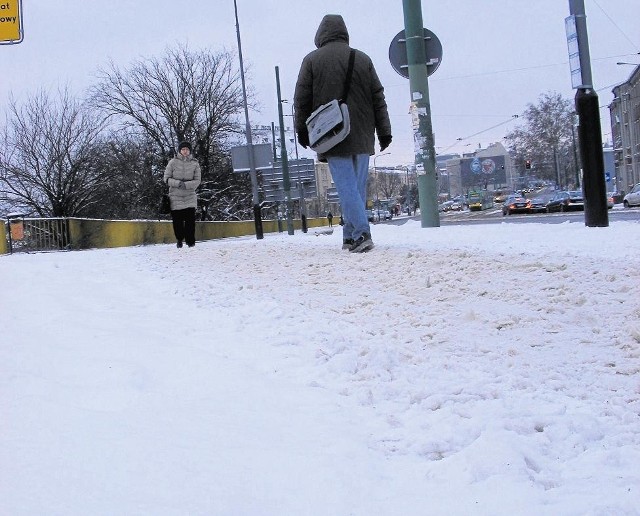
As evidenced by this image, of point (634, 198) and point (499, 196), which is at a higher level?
point (499, 196)

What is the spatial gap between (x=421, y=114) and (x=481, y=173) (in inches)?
4908

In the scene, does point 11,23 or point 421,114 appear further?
point 11,23

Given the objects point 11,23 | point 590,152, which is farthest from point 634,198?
point 11,23

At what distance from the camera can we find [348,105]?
5848 mm

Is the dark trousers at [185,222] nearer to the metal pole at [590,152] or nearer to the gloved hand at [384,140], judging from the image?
the gloved hand at [384,140]

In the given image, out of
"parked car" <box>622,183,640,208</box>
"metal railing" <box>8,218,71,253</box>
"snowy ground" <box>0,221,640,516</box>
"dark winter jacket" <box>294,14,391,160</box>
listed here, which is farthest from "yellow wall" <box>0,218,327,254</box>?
"parked car" <box>622,183,640,208</box>

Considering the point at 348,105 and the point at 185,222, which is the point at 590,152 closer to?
the point at 348,105

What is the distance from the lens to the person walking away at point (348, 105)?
19.0ft

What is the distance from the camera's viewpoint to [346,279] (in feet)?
14.9

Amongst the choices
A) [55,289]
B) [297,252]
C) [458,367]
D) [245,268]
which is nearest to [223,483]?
[458,367]

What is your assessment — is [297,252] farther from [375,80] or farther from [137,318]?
[137,318]

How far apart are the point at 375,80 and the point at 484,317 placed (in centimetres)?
325

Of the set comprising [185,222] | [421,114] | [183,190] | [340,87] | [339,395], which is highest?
[421,114]

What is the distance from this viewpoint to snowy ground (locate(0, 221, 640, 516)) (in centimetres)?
174
